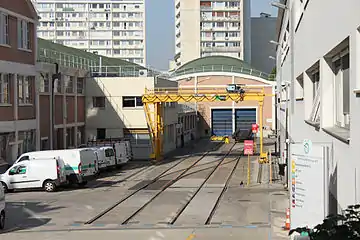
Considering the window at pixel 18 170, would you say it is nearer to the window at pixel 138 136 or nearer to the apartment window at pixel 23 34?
the apartment window at pixel 23 34

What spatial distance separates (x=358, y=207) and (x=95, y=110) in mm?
43551

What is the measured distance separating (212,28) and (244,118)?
136 feet

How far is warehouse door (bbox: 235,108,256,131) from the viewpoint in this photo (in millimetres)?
71812

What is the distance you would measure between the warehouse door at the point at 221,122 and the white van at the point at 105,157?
118 feet

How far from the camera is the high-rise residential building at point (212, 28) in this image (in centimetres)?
10956

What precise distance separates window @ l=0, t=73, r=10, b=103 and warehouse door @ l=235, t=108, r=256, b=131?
41.5m

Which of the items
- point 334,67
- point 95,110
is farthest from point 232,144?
point 334,67

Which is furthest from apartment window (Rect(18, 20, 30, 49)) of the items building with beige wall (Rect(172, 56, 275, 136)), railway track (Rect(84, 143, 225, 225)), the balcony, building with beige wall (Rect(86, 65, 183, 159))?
the balcony

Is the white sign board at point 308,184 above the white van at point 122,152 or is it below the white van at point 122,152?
above

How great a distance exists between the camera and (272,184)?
31.2m

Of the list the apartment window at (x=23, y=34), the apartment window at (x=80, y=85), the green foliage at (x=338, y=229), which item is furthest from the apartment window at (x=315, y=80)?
the apartment window at (x=80, y=85)

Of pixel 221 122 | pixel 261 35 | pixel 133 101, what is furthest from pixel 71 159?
pixel 261 35

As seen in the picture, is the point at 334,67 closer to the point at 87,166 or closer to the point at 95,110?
the point at 87,166

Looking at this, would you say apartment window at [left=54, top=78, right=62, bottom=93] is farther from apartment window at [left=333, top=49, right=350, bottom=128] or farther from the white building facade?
apartment window at [left=333, top=49, right=350, bottom=128]
